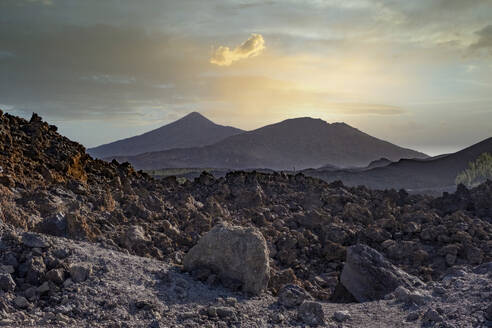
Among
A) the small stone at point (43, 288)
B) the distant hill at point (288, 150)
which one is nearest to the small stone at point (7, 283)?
the small stone at point (43, 288)

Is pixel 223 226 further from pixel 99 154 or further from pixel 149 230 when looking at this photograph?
pixel 99 154

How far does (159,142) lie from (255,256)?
159445 millimetres

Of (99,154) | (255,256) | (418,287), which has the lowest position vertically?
(418,287)

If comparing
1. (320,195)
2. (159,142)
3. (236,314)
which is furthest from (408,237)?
(159,142)

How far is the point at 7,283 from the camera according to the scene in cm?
559

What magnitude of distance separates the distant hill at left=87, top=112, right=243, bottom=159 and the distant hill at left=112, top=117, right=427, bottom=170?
34.6 metres

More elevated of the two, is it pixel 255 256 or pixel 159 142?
pixel 159 142

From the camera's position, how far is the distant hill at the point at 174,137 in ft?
517

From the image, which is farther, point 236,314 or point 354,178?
point 354,178

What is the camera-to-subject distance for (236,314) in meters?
6.15

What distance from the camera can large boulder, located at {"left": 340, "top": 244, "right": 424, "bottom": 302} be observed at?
8.02m

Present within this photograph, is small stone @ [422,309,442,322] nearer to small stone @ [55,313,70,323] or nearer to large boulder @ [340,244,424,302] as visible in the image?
large boulder @ [340,244,424,302]

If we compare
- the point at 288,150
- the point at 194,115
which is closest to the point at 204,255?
the point at 288,150

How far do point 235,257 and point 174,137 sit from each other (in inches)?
6300
